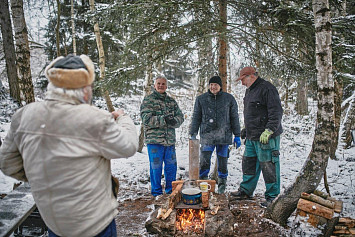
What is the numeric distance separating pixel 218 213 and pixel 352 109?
605 centimetres

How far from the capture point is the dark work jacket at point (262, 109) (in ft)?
13.3

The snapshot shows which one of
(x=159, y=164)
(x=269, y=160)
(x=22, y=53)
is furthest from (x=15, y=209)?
(x=269, y=160)

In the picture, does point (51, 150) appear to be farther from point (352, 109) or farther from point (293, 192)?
point (352, 109)

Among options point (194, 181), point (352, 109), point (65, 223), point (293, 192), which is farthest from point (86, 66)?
point (352, 109)

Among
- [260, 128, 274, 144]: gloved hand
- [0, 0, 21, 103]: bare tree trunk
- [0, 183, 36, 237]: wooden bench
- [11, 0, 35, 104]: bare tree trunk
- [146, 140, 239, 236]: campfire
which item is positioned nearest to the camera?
[0, 183, 36, 237]: wooden bench

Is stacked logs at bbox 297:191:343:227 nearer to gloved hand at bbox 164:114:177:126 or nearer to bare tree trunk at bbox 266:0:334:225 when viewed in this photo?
bare tree trunk at bbox 266:0:334:225

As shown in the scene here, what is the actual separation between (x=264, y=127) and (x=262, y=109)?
1.01 feet

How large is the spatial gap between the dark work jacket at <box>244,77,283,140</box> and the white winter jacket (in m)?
3.01

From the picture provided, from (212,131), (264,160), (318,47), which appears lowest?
(264,160)

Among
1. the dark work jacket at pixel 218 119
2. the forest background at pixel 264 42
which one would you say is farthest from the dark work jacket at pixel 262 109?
the forest background at pixel 264 42

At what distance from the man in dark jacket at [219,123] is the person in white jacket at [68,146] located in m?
3.32

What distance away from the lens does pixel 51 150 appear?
1.54 m

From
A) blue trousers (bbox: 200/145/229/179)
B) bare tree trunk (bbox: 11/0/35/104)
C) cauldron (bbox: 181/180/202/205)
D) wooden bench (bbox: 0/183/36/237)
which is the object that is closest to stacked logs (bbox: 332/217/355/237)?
cauldron (bbox: 181/180/202/205)

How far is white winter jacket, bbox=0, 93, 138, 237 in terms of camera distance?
5.06 feet
